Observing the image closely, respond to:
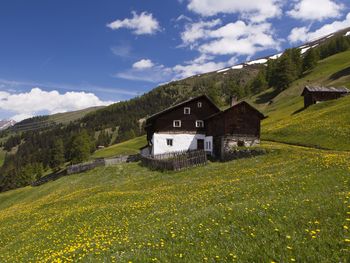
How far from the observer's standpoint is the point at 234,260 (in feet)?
28.8

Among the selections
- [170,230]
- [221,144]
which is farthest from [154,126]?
[170,230]

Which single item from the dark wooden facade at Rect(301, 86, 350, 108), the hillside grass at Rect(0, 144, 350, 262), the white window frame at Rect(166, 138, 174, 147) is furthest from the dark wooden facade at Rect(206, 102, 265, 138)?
the dark wooden facade at Rect(301, 86, 350, 108)

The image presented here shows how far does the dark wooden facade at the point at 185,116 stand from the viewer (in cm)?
6206

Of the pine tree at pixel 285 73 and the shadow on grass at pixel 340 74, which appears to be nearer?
the shadow on grass at pixel 340 74

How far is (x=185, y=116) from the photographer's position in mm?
62906

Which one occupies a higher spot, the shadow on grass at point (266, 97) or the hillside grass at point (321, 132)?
the shadow on grass at point (266, 97)

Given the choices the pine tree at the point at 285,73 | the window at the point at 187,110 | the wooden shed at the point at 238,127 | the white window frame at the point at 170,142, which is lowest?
the white window frame at the point at 170,142

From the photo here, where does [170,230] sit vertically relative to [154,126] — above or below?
below

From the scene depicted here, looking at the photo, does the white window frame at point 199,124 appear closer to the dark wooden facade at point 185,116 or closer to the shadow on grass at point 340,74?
the dark wooden facade at point 185,116

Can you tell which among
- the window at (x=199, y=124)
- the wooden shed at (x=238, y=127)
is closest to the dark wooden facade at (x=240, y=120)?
the wooden shed at (x=238, y=127)

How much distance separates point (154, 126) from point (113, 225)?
44.4 metres

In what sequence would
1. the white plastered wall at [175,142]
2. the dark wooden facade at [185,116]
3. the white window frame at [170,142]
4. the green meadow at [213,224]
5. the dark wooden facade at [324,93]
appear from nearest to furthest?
the green meadow at [213,224] → the white plastered wall at [175,142] → the dark wooden facade at [185,116] → the white window frame at [170,142] → the dark wooden facade at [324,93]

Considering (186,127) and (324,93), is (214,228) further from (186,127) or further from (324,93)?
(324,93)

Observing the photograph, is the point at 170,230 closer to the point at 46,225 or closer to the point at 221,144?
the point at 46,225
